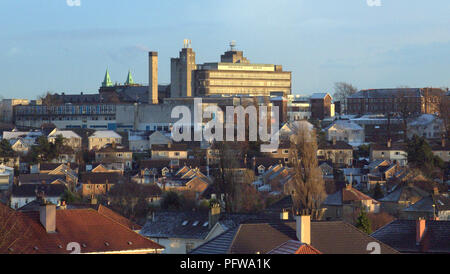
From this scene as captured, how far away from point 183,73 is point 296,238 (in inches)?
3519

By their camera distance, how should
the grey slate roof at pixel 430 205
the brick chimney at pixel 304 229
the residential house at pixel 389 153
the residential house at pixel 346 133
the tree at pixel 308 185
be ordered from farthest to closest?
the residential house at pixel 346 133 < the residential house at pixel 389 153 < the grey slate roof at pixel 430 205 < the tree at pixel 308 185 < the brick chimney at pixel 304 229

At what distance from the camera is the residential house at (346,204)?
4619cm

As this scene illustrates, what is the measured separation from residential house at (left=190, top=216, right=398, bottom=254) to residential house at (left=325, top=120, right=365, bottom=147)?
2533 inches

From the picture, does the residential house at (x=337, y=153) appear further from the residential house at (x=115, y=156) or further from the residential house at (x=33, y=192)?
the residential house at (x=33, y=192)

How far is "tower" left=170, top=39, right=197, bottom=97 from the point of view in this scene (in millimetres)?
109688

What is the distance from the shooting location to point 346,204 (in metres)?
47.1

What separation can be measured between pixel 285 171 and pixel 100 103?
45.8m

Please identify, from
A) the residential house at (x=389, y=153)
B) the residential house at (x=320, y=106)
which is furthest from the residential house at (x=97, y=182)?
the residential house at (x=320, y=106)

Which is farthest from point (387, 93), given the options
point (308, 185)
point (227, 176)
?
point (308, 185)

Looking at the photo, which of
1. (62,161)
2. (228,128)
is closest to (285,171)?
(228,128)

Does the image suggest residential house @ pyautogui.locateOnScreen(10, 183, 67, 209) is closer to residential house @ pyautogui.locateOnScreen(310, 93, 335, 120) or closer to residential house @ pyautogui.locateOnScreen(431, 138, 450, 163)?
residential house @ pyautogui.locateOnScreen(431, 138, 450, 163)

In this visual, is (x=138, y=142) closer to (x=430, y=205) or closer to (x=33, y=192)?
(x=33, y=192)

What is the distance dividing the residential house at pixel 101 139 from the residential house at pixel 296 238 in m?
64.5

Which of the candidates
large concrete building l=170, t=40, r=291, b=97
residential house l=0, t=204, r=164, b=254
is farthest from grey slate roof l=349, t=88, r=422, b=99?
residential house l=0, t=204, r=164, b=254
